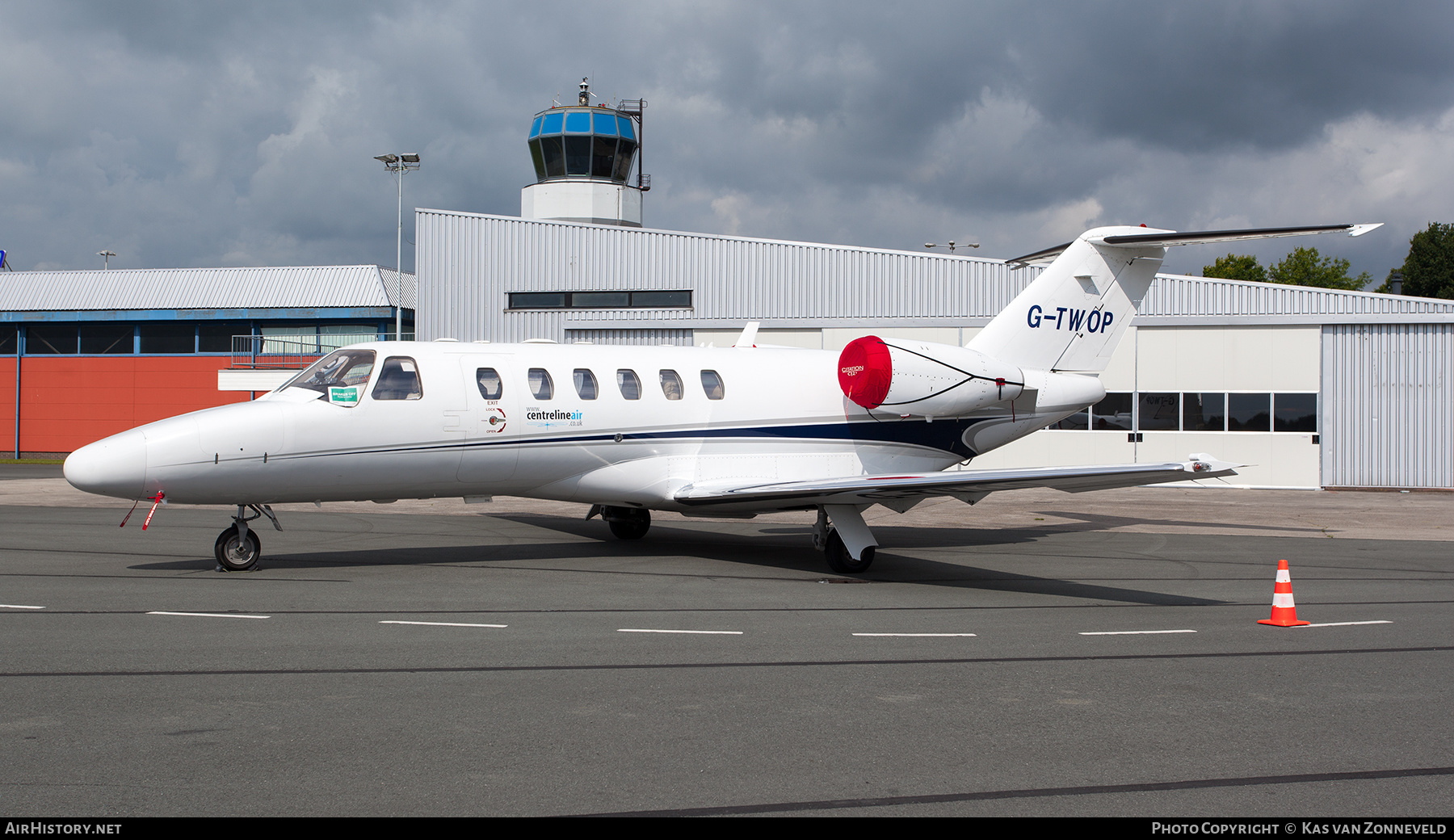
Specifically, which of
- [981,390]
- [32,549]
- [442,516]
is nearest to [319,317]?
[442,516]

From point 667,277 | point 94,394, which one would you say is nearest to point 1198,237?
point 667,277

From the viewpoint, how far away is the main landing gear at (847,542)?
42.4ft

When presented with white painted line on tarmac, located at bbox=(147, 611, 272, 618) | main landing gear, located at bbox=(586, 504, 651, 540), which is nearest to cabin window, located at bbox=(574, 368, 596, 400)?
main landing gear, located at bbox=(586, 504, 651, 540)

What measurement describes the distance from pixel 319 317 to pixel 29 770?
3969cm

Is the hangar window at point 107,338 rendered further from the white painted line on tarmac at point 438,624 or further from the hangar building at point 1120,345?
the white painted line on tarmac at point 438,624

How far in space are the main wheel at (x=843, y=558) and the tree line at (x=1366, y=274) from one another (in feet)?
226

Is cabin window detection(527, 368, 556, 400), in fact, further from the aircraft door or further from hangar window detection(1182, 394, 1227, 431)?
hangar window detection(1182, 394, 1227, 431)

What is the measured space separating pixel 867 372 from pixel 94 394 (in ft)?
133

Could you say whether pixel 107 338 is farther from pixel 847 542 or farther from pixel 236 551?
pixel 847 542

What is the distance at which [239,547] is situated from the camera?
12.0 meters

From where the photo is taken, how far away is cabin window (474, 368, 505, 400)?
41.9 ft

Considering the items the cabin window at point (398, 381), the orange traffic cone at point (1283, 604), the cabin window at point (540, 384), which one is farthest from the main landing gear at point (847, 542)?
the cabin window at point (398, 381)
